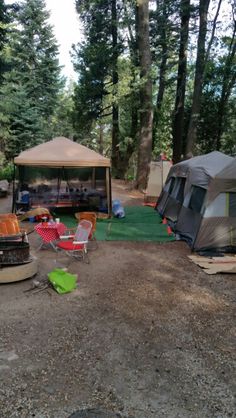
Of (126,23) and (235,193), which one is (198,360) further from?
(126,23)

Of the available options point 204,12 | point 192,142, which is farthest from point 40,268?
point 204,12

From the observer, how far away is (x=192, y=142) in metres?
14.6

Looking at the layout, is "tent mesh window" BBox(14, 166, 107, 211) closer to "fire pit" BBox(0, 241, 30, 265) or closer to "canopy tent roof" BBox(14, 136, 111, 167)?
"canopy tent roof" BBox(14, 136, 111, 167)

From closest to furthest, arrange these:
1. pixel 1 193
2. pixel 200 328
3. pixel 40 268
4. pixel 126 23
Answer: pixel 200 328 → pixel 40 268 → pixel 1 193 → pixel 126 23

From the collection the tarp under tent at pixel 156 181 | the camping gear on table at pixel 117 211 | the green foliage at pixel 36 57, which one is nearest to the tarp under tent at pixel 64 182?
the camping gear on table at pixel 117 211

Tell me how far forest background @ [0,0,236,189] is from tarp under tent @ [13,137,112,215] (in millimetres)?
3966

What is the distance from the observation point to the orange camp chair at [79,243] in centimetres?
617

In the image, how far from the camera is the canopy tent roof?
30.0 ft

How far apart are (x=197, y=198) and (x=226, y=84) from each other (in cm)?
1211

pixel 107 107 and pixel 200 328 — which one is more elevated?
pixel 107 107

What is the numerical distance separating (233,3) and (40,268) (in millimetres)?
18560

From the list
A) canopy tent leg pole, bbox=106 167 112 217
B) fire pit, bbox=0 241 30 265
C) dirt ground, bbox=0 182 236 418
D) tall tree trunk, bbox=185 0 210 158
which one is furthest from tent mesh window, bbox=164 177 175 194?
fire pit, bbox=0 241 30 265

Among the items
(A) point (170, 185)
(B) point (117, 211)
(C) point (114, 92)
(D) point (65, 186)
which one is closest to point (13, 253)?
(B) point (117, 211)

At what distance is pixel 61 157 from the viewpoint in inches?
368
